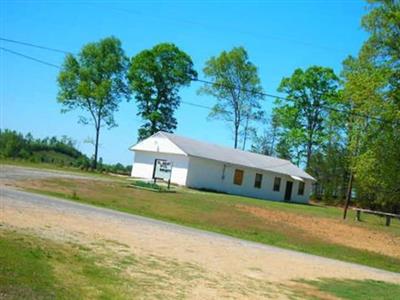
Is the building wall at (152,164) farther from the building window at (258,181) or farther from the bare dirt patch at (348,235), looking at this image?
the bare dirt patch at (348,235)

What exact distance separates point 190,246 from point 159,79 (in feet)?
158

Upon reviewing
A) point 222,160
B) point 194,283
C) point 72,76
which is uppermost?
point 72,76

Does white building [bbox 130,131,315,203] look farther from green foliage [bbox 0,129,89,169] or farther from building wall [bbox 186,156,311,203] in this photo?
green foliage [bbox 0,129,89,169]

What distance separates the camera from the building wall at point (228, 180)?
44.8 m

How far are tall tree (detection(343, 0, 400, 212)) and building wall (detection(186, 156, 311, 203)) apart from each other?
15.0m

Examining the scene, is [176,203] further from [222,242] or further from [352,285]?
[352,285]

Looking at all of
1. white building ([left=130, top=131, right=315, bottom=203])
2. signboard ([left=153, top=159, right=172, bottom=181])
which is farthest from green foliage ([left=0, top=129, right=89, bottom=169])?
A: signboard ([left=153, top=159, right=172, bottom=181])

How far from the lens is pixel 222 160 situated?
1859 inches

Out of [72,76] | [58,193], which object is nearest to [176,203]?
[58,193]

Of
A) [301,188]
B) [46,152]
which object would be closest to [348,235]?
[301,188]

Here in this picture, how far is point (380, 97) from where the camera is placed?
30.9 m

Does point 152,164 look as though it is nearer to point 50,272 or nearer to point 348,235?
point 348,235

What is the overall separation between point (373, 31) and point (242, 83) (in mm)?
31792

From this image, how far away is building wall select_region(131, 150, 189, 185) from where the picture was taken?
44312 millimetres
